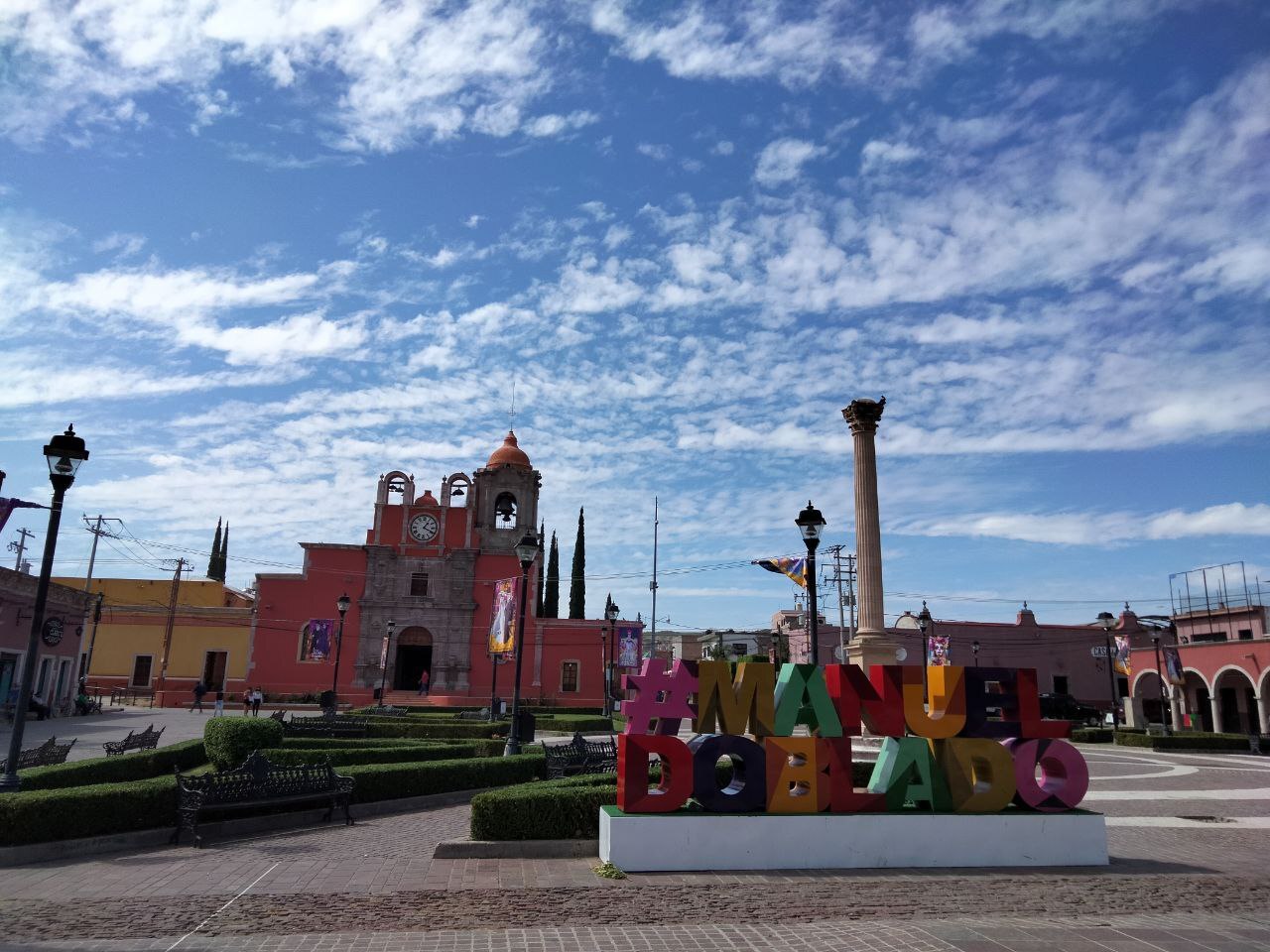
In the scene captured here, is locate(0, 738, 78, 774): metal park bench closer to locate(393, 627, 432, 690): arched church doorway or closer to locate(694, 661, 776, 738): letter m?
locate(694, 661, 776, 738): letter m

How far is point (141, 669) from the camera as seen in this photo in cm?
5047

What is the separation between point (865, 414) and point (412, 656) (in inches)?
1244

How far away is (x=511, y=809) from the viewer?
10422 mm

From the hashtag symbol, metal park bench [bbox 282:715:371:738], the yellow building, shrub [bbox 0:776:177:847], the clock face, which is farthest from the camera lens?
the clock face

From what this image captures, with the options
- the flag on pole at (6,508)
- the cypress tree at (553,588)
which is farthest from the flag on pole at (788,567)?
the cypress tree at (553,588)

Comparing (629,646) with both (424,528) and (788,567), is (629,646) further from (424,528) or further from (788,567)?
(788,567)

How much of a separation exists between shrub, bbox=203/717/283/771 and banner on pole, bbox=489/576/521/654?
1995 cm

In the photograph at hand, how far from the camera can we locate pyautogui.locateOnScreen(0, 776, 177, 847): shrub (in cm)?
980

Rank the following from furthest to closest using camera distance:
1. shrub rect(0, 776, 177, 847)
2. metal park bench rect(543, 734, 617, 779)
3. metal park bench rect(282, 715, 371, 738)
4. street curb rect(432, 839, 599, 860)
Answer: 1. metal park bench rect(282, 715, 371, 738)
2. metal park bench rect(543, 734, 617, 779)
3. street curb rect(432, 839, 599, 860)
4. shrub rect(0, 776, 177, 847)

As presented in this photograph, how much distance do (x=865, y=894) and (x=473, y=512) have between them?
144ft

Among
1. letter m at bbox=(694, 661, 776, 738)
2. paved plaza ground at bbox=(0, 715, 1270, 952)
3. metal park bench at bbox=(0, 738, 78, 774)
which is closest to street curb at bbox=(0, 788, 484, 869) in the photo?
paved plaza ground at bbox=(0, 715, 1270, 952)

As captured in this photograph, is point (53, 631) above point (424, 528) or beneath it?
beneath

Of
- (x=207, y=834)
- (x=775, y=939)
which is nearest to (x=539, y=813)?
(x=775, y=939)

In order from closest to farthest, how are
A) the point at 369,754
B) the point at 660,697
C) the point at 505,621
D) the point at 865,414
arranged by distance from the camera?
the point at 660,697, the point at 369,754, the point at 865,414, the point at 505,621
